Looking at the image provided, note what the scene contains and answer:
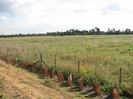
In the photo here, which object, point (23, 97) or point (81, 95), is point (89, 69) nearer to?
point (81, 95)

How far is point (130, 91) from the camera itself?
14.8 meters

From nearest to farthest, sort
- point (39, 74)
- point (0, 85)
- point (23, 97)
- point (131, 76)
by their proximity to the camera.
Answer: point (23, 97), point (0, 85), point (131, 76), point (39, 74)

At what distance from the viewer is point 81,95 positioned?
52.0 feet

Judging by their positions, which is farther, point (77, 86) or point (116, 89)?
point (77, 86)

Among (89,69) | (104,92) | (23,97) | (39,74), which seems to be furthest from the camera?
(39,74)

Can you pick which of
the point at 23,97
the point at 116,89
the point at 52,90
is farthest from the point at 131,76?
the point at 23,97

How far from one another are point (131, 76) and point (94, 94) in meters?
2.27

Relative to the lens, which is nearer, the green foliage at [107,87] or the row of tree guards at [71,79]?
the row of tree guards at [71,79]

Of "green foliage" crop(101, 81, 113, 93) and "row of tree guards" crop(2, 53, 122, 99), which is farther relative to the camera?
"green foliage" crop(101, 81, 113, 93)

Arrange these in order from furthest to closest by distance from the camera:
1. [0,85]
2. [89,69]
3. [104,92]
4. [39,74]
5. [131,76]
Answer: [39,74], [89,69], [131,76], [104,92], [0,85]

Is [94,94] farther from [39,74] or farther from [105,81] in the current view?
[39,74]

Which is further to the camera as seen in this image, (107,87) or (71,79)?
(71,79)

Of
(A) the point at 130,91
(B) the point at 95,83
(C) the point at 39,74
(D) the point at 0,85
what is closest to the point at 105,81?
(B) the point at 95,83

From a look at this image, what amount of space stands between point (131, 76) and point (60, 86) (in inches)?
139
